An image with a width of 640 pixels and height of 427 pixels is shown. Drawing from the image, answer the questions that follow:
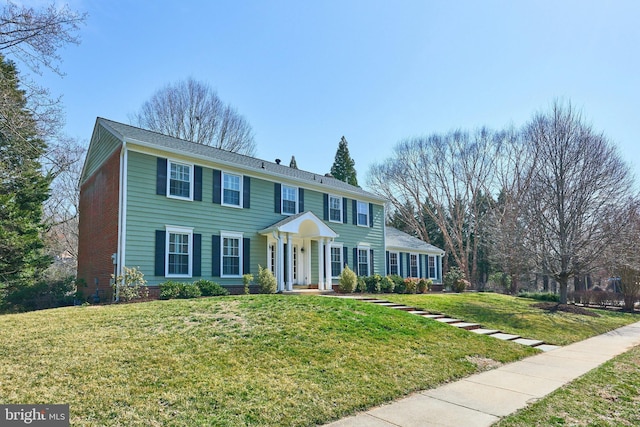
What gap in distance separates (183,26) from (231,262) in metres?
8.12

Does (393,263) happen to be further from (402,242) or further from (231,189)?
(231,189)

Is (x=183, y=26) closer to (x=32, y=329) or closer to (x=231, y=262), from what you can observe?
(x=231, y=262)

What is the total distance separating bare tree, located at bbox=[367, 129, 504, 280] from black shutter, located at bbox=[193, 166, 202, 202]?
81.4 ft

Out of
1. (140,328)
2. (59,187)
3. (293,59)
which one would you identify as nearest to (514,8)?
(293,59)

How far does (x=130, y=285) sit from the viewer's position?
11.6 m

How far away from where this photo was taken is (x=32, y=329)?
7.29 meters

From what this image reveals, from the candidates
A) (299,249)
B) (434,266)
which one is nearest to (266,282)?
(299,249)

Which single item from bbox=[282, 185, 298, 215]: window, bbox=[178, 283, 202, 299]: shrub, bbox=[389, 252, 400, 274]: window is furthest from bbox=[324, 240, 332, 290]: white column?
bbox=[389, 252, 400, 274]: window

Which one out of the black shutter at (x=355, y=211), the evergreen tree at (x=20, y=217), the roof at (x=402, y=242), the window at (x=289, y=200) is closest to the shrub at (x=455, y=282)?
the roof at (x=402, y=242)

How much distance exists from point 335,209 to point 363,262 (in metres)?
3.22

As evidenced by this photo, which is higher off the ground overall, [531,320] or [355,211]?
[355,211]

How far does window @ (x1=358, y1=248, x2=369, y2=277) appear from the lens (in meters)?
19.6

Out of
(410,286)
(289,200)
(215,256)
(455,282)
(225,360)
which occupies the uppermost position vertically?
(289,200)

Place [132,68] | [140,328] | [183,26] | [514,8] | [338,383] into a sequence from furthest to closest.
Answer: [132,68], [183,26], [514,8], [140,328], [338,383]
